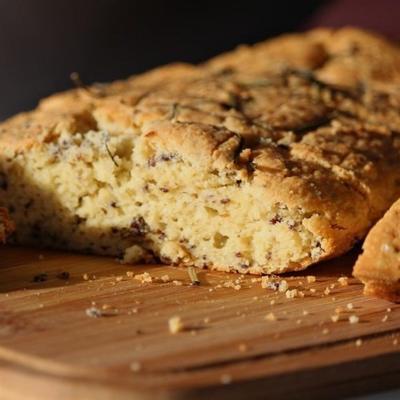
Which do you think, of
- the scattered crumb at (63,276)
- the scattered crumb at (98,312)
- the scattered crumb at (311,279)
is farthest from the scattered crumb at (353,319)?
the scattered crumb at (63,276)

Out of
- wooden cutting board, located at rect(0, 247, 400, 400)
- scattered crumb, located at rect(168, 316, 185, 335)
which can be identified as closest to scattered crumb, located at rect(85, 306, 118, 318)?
wooden cutting board, located at rect(0, 247, 400, 400)

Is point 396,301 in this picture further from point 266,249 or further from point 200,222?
point 200,222

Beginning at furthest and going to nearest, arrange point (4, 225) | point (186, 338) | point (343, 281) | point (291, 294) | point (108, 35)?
point (108, 35) < point (4, 225) < point (343, 281) < point (291, 294) < point (186, 338)

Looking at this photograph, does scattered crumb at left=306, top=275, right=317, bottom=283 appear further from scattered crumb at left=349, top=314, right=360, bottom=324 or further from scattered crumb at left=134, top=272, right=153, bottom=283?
scattered crumb at left=134, top=272, right=153, bottom=283

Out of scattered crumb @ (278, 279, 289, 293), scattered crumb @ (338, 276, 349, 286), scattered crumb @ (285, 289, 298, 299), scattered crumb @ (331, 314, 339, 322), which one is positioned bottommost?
scattered crumb @ (338, 276, 349, 286)

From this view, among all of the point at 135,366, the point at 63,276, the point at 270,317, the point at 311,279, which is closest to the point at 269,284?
the point at 311,279

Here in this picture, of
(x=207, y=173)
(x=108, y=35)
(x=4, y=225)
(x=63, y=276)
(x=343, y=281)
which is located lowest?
(x=343, y=281)

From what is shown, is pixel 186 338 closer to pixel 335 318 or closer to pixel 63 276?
pixel 335 318
